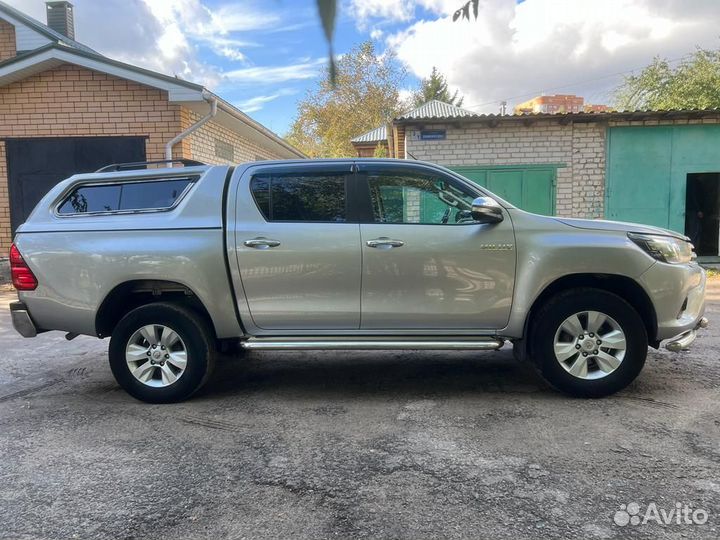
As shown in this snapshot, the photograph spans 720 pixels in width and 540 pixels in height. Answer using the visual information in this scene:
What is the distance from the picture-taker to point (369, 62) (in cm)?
135

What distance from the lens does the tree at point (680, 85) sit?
Answer: 21.6m

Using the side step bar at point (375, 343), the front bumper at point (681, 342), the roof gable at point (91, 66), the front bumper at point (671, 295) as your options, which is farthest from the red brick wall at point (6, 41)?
the front bumper at point (681, 342)

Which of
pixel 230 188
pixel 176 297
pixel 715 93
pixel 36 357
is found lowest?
pixel 36 357

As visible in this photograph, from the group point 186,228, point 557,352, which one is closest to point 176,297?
point 186,228

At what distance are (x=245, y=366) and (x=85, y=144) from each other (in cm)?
815

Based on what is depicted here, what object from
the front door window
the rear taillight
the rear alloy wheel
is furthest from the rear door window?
the rear taillight

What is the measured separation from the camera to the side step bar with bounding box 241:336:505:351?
4.25 m

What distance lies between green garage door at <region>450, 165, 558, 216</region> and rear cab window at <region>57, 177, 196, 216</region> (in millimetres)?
8465

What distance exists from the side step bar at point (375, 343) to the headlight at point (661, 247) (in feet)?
4.27

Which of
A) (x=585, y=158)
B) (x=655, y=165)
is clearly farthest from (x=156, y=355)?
(x=655, y=165)

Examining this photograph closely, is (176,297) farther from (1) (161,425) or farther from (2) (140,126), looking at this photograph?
(2) (140,126)

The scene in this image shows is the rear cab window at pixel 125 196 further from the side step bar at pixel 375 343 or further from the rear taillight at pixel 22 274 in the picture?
the side step bar at pixel 375 343

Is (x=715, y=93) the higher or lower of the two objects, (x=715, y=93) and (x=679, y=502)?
the higher

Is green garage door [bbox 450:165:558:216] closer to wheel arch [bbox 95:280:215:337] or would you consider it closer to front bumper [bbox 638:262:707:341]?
front bumper [bbox 638:262:707:341]
